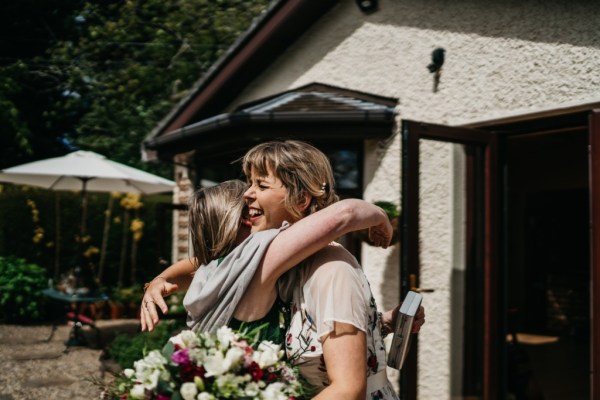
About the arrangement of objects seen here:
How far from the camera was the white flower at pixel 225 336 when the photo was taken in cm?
157

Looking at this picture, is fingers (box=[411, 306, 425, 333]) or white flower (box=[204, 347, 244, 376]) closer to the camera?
white flower (box=[204, 347, 244, 376])

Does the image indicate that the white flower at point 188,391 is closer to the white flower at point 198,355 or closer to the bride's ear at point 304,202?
the white flower at point 198,355

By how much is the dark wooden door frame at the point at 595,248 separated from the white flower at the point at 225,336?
295 cm

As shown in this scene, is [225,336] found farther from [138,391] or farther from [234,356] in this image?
[138,391]

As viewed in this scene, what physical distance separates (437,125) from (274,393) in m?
3.40

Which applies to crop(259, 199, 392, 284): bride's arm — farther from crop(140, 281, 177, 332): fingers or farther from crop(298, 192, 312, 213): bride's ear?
crop(140, 281, 177, 332): fingers

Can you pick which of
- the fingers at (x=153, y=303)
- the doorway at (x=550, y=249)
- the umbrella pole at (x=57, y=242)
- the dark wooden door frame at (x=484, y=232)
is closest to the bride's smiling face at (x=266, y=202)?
the fingers at (x=153, y=303)

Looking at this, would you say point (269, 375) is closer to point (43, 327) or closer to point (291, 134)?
point (291, 134)

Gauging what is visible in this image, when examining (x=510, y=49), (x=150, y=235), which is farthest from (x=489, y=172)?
(x=150, y=235)

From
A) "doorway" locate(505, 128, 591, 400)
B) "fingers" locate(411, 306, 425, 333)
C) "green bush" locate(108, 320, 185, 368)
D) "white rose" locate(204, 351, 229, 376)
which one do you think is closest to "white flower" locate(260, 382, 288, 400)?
"white rose" locate(204, 351, 229, 376)

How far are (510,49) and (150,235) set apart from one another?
1020 centimetres

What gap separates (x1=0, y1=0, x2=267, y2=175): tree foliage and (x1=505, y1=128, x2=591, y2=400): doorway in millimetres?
8512

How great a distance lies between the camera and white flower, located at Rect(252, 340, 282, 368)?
158cm

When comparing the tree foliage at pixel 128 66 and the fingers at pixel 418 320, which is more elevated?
the tree foliage at pixel 128 66
